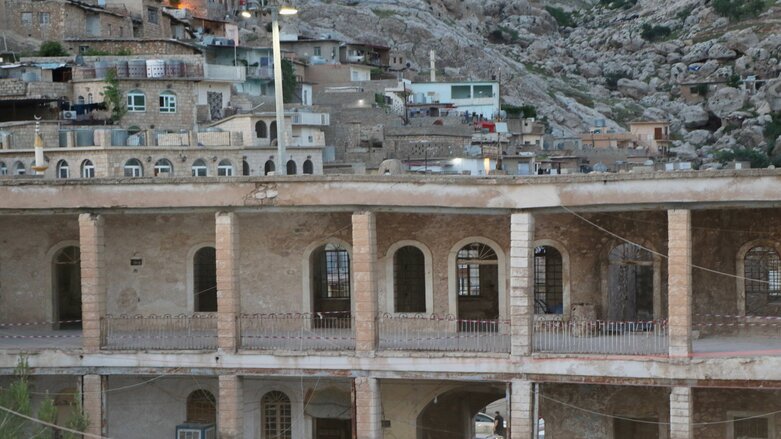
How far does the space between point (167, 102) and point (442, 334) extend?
4098 cm

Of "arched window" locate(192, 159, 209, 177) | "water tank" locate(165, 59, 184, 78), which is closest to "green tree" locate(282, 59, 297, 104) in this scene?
"water tank" locate(165, 59, 184, 78)

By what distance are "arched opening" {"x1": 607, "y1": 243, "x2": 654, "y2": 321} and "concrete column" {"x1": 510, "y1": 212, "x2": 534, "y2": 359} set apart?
138 inches

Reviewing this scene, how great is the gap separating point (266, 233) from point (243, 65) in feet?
164

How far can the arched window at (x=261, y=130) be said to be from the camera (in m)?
71.4

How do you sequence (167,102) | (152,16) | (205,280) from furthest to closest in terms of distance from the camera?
(152,16), (167,102), (205,280)

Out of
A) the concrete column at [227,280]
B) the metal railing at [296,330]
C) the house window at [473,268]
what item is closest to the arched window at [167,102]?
the metal railing at [296,330]

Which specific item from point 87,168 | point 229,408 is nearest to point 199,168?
point 87,168

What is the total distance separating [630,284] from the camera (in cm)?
3897

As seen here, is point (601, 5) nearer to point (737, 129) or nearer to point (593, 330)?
point (737, 129)

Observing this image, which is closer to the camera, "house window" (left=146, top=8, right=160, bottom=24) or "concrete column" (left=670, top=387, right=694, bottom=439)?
"concrete column" (left=670, top=387, right=694, bottom=439)

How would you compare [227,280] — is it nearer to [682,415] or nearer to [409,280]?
[409,280]

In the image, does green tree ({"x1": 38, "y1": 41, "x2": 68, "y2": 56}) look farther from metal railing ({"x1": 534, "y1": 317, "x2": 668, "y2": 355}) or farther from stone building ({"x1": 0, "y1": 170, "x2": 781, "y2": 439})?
metal railing ({"x1": 534, "y1": 317, "x2": 668, "y2": 355})

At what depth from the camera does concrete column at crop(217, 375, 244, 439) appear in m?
35.3

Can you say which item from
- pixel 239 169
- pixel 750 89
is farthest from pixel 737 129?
pixel 239 169
